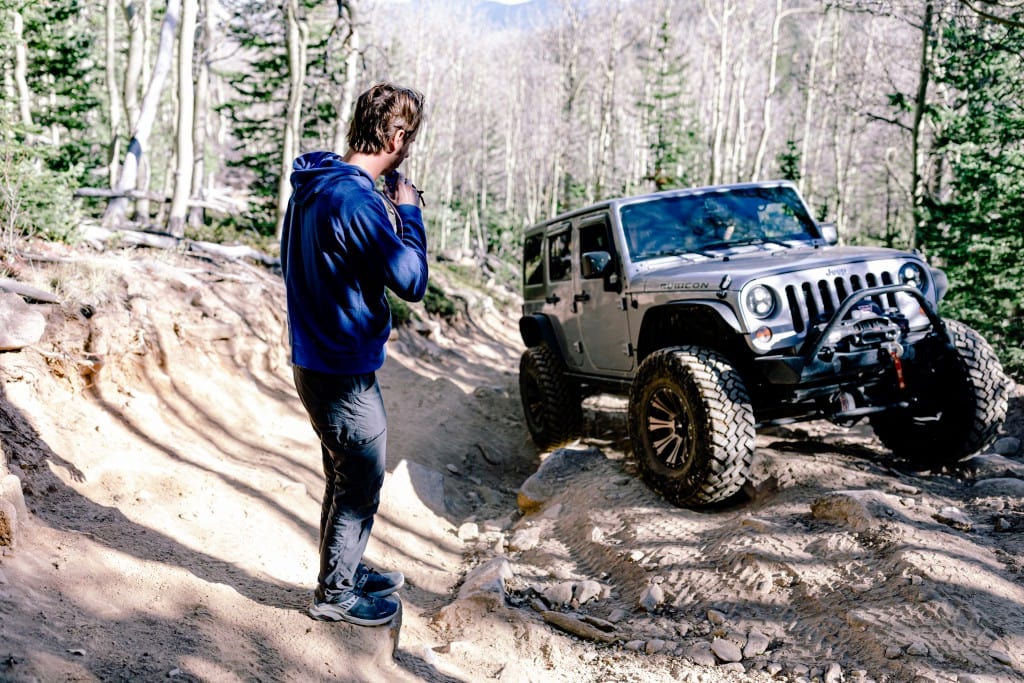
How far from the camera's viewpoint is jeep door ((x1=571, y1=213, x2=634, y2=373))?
5.73 meters

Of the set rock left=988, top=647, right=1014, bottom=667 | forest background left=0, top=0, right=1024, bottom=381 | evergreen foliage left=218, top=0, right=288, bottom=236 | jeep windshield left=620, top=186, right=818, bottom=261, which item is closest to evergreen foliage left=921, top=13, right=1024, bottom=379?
forest background left=0, top=0, right=1024, bottom=381

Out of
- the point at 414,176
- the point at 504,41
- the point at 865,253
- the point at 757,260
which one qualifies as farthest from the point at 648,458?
the point at 504,41

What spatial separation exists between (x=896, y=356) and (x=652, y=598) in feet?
6.82

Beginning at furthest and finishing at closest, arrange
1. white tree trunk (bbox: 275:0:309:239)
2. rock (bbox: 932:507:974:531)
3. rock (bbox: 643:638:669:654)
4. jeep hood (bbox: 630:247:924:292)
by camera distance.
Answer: white tree trunk (bbox: 275:0:309:239) → jeep hood (bbox: 630:247:924:292) → rock (bbox: 932:507:974:531) → rock (bbox: 643:638:669:654)

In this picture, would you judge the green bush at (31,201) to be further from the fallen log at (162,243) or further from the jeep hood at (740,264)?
the jeep hood at (740,264)

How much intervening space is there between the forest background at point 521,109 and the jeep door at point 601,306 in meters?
3.30

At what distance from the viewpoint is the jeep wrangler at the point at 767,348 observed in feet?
14.1

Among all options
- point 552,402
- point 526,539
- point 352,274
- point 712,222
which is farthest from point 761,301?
point 352,274

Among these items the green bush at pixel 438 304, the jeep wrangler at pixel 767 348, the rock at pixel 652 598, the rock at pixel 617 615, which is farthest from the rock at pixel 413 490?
the green bush at pixel 438 304

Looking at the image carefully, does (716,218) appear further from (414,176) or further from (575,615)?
(414,176)

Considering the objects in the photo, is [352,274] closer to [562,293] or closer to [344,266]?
[344,266]

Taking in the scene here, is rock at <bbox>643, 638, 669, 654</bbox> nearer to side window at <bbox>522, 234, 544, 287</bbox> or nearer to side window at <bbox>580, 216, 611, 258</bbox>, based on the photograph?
side window at <bbox>580, 216, 611, 258</bbox>

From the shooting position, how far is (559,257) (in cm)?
700

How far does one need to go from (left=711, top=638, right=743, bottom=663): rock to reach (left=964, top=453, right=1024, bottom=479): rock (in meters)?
2.48
